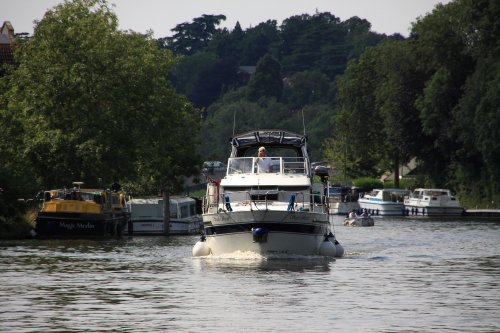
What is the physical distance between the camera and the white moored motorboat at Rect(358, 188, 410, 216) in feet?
429

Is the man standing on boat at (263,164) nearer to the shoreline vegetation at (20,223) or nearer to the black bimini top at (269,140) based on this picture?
the black bimini top at (269,140)

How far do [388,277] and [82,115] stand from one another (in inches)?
1578

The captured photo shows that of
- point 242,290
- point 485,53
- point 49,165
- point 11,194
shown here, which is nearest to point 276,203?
point 242,290

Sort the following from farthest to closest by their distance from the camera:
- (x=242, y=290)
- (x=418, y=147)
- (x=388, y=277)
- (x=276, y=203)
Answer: (x=418, y=147), (x=276, y=203), (x=388, y=277), (x=242, y=290)

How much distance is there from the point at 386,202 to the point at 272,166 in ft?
251

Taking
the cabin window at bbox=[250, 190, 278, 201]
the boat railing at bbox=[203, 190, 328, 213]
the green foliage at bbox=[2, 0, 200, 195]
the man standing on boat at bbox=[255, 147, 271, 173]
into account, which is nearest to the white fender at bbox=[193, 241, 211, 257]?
the boat railing at bbox=[203, 190, 328, 213]

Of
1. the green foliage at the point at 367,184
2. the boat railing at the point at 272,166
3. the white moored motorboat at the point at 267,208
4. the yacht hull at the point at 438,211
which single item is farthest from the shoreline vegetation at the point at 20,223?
the green foliage at the point at 367,184

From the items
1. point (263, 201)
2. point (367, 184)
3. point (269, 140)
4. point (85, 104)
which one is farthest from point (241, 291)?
point (367, 184)

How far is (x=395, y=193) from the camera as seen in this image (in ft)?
443

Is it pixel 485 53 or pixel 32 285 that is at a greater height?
pixel 485 53

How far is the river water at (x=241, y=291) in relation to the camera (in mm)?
32406

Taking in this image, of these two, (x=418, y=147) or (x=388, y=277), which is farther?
(x=418, y=147)

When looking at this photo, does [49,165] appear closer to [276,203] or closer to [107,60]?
[107,60]

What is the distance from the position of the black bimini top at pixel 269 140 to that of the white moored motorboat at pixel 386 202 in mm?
Result: 72934
